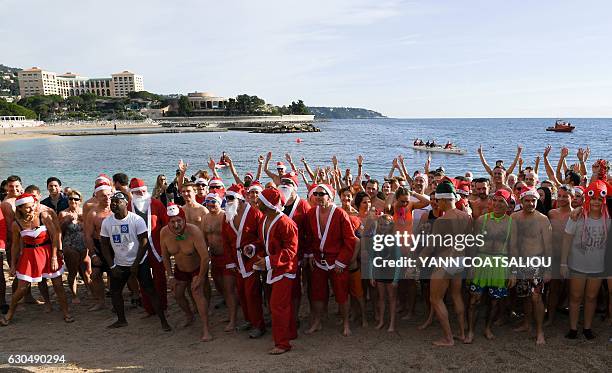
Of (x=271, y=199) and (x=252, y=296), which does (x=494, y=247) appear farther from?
(x=252, y=296)

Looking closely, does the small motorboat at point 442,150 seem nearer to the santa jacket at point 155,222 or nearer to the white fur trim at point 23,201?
the santa jacket at point 155,222

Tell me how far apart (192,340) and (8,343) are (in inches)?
90.9

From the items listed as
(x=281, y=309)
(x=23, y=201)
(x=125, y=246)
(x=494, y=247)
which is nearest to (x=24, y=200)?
(x=23, y=201)

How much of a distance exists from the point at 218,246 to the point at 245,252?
0.73m

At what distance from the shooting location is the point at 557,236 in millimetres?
5086

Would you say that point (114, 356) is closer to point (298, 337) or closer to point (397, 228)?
point (298, 337)

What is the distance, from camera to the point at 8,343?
215 inches

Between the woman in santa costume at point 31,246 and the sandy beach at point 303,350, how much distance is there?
720 millimetres

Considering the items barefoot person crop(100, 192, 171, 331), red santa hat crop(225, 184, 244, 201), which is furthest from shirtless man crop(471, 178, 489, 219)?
barefoot person crop(100, 192, 171, 331)

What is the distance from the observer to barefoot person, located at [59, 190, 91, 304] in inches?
264

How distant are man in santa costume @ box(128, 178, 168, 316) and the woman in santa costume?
Answer: 1.17 metres

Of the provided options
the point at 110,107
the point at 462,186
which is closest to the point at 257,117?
the point at 110,107

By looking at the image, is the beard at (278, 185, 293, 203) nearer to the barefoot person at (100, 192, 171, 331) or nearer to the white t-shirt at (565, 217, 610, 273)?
the barefoot person at (100, 192, 171, 331)

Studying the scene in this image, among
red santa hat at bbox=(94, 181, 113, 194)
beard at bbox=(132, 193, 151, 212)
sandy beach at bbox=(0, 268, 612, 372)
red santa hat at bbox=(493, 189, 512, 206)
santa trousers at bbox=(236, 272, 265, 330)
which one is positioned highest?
red santa hat at bbox=(493, 189, 512, 206)
